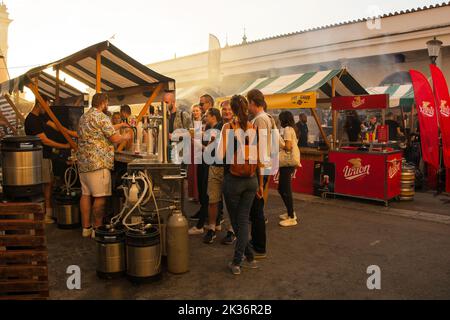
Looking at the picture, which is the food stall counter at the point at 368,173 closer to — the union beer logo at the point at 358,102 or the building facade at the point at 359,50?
the union beer logo at the point at 358,102


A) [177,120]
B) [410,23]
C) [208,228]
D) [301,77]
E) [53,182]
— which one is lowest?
[208,228]

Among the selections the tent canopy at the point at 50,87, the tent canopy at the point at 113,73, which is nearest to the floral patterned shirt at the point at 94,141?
the tent canopy at the point at 113,73

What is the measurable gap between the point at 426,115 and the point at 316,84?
8.29 feet

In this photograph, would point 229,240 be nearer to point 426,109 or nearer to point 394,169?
point 394,169

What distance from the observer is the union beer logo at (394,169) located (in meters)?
7.87

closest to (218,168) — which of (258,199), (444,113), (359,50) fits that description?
(258,199)

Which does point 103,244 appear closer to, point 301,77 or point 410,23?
point 301,77

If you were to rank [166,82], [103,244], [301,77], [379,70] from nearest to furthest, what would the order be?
[103,244]
[166,82]
[301,77]
[379,70]

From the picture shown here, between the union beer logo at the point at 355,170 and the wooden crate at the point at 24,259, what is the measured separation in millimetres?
6345
